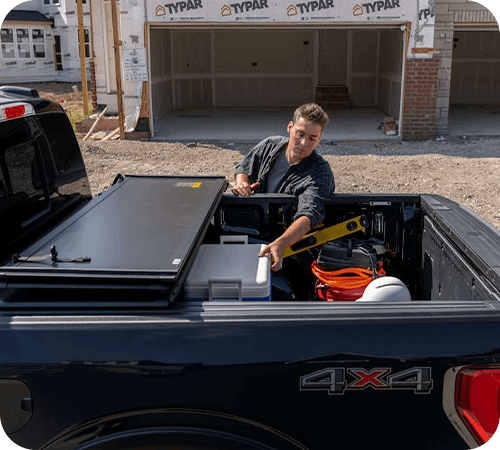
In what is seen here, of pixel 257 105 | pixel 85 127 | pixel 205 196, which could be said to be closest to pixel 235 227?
pixel 205 196

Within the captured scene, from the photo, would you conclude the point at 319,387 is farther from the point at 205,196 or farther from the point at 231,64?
the point at 231,64

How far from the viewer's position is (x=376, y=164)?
12484mm

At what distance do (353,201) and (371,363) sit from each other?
6.84 ft

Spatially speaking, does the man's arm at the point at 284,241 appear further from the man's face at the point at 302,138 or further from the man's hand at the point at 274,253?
the man's face at the point at 302,138

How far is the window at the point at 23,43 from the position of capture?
115ft

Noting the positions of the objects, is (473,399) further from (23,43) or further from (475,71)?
(23,43)

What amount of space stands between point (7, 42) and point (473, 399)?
3719 centimetres

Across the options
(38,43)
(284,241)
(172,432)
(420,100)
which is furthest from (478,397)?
(38,43)

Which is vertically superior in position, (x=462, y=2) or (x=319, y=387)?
(x=462, y=2)

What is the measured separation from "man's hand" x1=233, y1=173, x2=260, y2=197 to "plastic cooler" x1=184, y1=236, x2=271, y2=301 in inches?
48.8

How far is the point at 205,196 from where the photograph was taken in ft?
11.8

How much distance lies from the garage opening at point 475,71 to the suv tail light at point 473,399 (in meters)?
20.2

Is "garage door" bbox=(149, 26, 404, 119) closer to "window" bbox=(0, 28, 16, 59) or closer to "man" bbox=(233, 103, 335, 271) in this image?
"man" bbox=(233, 103, 335, 271)

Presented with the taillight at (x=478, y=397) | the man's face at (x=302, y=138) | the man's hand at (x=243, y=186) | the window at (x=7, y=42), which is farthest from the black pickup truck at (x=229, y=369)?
the window at (x=7, y=42)
